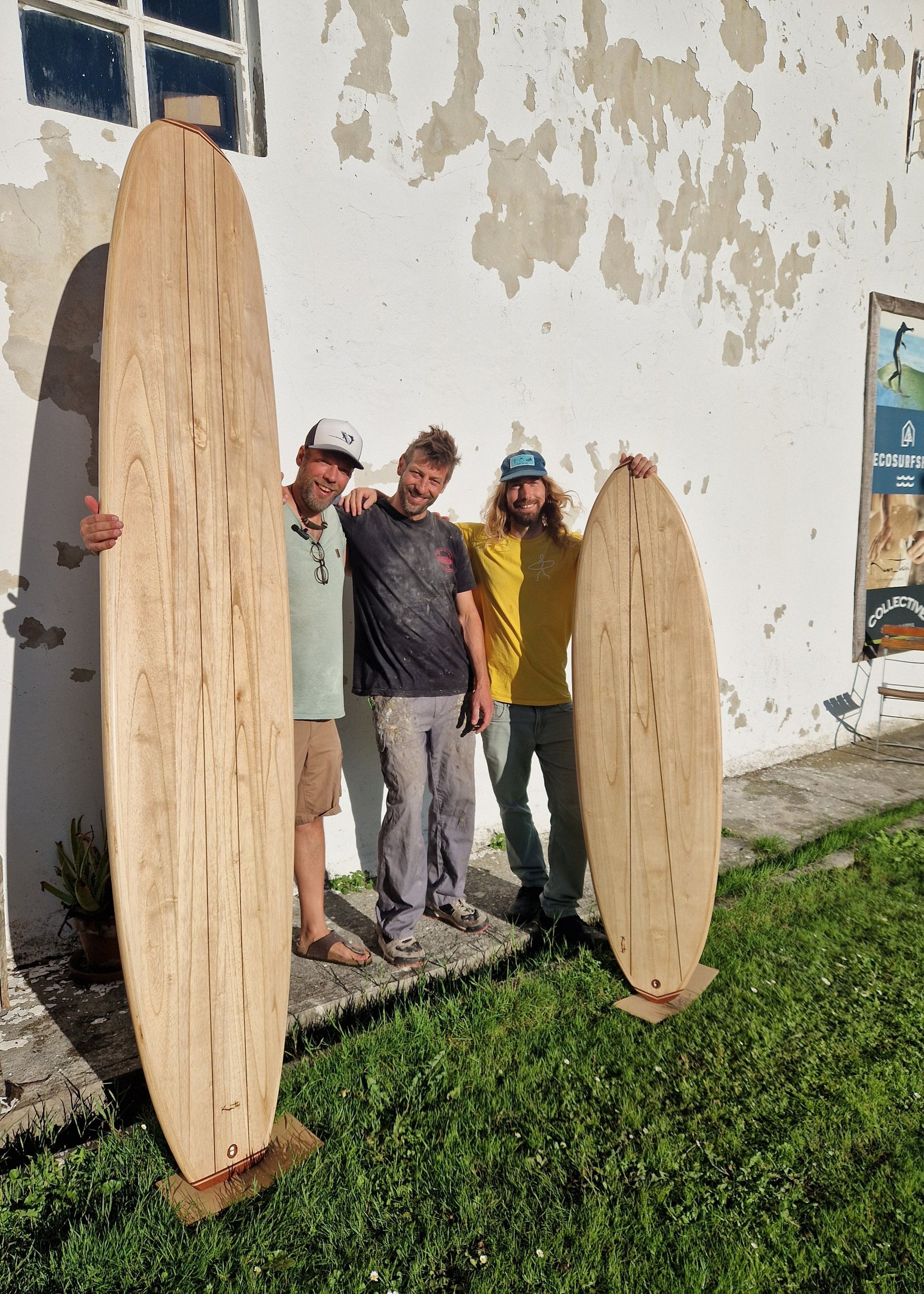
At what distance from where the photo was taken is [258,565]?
7.78 ft

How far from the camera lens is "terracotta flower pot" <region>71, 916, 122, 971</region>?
276 centimetres

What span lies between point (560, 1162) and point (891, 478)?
5.95 meters

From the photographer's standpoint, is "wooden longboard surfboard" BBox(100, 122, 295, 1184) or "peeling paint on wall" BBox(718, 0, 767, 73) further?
"peeling paint on wall" BBox(718, 0, 767, 73)

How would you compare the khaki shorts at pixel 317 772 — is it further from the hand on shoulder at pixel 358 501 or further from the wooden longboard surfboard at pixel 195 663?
the hand on shoulder at pixel 358 501

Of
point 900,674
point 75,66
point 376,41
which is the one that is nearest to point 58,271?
point 75,66

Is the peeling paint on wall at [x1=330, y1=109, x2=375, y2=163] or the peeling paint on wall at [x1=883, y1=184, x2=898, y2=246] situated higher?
the peeling paint on wall at [x1=883, y1=184, x2=898, y2=246]

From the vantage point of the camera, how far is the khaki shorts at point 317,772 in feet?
9.54

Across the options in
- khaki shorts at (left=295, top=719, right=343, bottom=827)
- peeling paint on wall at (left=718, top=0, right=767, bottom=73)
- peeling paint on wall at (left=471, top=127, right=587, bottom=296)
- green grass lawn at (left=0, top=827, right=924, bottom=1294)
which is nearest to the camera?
green grass lawn at (left=0, top=827, right=924, bottom=1294)

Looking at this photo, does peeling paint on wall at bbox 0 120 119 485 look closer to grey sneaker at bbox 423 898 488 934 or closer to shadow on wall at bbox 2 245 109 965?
shadow on wall at bbox 2 245 109 965

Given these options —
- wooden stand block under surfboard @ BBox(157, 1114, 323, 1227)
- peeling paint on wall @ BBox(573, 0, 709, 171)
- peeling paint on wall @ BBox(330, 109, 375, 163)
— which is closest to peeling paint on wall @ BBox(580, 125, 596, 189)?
peeling paint on wall @ BBox(573, 0, 709, 171)

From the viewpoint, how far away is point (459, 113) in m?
3.73

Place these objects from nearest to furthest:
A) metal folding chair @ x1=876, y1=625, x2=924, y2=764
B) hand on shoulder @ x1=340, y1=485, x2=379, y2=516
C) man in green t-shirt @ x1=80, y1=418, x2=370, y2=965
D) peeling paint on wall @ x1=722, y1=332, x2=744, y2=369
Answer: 1. man in green t-shirt @ x1=80, y1=418, x2=370, y2=965
2. hand on shoulder @ x1=340, y1=485, x2=379, y2=516
3. peeling paint on wall @ x1=722, y1=332, x2=744, y2=369
4. metal folding chair @ x1=876, y1=625, x2=924, y2=764

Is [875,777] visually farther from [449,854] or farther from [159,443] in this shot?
[159,443]

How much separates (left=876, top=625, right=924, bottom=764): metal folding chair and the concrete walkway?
1.83 m
